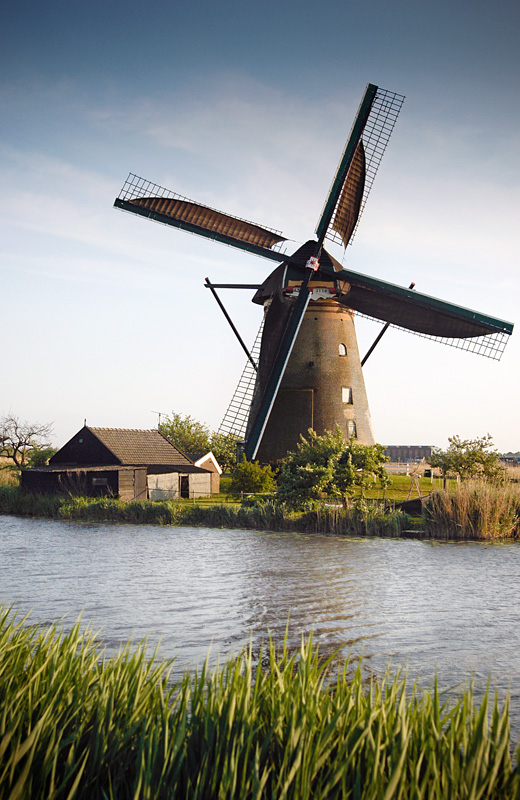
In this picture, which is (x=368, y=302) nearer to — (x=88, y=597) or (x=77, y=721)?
(x=88, y=597)

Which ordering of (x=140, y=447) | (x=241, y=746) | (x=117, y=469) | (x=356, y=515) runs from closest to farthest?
(x=241, y=746) → (x=356, y=515) → (x=117, y=469) → (x=140, y=447)

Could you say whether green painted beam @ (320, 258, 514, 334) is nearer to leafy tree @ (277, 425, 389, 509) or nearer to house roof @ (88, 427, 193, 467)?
leafy tree @ (277, 425, 389, 509)

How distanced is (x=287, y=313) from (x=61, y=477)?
1382 centimetres

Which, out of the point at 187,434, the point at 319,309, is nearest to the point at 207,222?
the point at 319,309

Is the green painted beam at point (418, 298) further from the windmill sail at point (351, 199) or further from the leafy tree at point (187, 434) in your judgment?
the leafy tree at point (187, 434)

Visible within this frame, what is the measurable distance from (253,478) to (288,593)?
1468 cm

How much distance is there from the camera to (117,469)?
34219 millimetres

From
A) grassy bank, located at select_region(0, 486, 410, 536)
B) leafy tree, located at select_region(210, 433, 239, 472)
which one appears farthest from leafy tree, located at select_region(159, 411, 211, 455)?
grassy bank, located at select_region(0, 486, 410, 536)

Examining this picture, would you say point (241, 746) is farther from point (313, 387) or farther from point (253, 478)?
point (313, 387)

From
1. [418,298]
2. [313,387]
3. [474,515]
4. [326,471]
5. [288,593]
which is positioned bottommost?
[288,593]

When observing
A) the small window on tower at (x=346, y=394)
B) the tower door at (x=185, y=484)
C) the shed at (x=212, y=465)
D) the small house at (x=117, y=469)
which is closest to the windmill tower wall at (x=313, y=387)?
the small window on tower at (x=346, y=394)

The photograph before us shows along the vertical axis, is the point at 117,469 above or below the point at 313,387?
below

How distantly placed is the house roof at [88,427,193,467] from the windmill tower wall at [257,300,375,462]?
860cm

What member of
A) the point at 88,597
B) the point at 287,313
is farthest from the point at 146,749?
the point at 287,313
